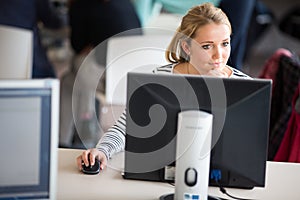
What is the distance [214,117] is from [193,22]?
499 millimetres

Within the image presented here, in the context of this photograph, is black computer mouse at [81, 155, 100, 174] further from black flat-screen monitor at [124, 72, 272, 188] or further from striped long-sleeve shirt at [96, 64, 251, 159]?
black flat-screen monitor at [124, 72, 272, 188]

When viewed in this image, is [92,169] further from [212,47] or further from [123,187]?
[212,47]

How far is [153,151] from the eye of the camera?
6.17 ft

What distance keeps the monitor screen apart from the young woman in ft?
1.60

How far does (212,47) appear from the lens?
2.16 metres

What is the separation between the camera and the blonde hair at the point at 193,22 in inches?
85.7

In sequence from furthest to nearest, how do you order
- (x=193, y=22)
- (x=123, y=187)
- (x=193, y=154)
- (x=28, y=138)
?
(x=193, y=22)
(x=123, y=187)
(x=193, y=154)
(x=28, y=138)

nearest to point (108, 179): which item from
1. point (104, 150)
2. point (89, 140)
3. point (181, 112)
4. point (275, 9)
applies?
point (104, 150)

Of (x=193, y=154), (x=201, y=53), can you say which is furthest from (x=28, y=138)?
(x=201, y=53)

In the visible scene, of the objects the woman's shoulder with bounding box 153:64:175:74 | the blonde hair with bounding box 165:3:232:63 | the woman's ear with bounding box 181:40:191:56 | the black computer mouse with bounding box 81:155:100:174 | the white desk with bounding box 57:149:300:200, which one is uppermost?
the blonde hair with bounding box 165:3:232:63

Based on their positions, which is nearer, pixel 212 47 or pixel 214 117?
pixel 214 117

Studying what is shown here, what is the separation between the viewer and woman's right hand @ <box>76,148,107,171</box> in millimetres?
2102

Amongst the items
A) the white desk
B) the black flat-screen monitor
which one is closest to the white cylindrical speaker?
the black flat-screen monitor

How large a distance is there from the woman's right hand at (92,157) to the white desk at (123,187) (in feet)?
0.07
